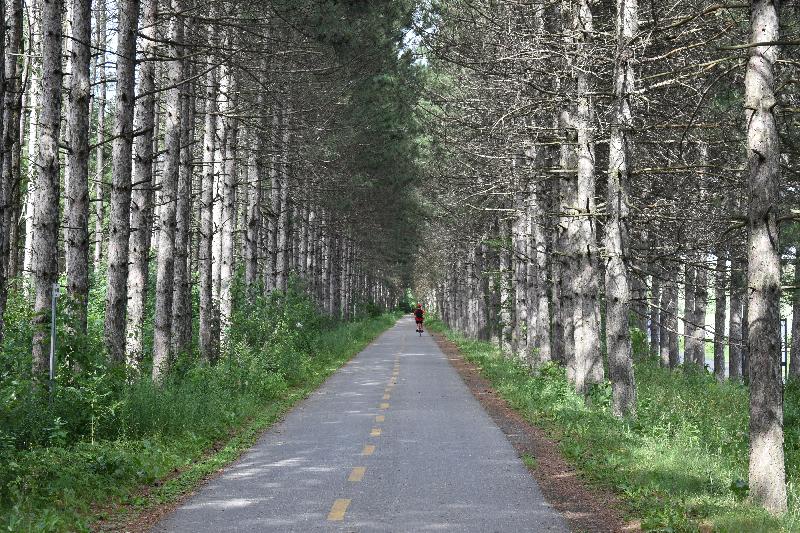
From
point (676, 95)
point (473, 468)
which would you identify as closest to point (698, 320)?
point (676, 95)

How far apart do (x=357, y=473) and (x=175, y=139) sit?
32.0 feet

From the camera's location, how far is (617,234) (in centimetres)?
1407

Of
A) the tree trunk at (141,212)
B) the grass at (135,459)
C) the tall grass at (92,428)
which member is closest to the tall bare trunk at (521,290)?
the tall grass at (92,428)

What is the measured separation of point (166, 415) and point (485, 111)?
11.8 m

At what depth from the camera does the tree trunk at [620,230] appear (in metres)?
13.8

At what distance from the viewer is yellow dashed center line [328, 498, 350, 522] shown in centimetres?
798

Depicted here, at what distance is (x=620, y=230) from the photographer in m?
14.1

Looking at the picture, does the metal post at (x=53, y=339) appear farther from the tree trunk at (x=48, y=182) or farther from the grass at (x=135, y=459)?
the tree trunk at (x=48, y=182)

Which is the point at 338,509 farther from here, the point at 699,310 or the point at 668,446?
the point at 699,310

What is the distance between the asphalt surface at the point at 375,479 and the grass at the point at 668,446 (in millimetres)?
953

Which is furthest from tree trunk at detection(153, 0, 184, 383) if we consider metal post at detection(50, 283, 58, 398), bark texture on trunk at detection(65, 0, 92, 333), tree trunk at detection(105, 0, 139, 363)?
metal post at detection(50, 283, 58, 398)

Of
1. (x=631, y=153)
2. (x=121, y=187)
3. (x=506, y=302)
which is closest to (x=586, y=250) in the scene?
(x=631, y=153)

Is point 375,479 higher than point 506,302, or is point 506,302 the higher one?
point 506,302

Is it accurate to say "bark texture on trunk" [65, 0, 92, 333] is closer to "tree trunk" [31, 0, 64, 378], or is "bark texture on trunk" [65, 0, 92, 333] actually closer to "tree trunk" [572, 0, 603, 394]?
"tree trunk" [31, 0, 64, 378]
